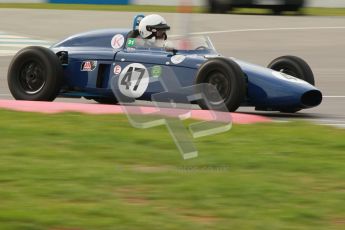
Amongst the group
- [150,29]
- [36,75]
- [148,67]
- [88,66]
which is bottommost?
[36,75]

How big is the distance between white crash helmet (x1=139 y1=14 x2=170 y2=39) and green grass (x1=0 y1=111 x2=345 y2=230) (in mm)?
2875

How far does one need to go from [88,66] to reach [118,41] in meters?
0.47

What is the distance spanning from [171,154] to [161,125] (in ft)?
4.03

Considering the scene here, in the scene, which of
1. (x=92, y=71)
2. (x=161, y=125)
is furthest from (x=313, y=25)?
(x=161, y=125)

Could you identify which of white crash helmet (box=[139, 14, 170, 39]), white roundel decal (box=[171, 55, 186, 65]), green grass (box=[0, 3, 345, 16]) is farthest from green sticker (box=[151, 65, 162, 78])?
green grass (box=[0, 3, 345, 16])

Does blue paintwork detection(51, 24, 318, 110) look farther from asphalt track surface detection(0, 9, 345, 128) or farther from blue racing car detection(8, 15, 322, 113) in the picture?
asphalt track surface detection(0, 9, 345, 128)

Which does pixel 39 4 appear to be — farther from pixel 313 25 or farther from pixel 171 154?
pixel 171 154

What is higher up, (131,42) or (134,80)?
(131,42)

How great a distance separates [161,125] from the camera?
27.3 ft

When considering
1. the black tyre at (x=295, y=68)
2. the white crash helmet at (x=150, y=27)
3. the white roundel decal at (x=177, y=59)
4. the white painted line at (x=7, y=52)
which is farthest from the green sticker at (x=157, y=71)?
the white painted line at (x=7, y=52)

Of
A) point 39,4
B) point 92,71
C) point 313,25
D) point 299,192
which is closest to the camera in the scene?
point 299,192

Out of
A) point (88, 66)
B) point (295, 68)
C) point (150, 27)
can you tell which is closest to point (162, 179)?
point (88, 66)

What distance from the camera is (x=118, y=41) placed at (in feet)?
36.4

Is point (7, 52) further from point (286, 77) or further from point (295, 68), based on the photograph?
point (286, 77)
